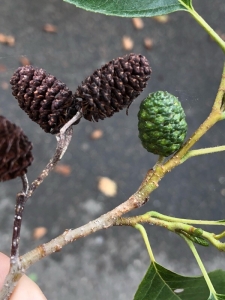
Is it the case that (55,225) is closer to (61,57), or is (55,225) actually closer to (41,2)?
(61,57)

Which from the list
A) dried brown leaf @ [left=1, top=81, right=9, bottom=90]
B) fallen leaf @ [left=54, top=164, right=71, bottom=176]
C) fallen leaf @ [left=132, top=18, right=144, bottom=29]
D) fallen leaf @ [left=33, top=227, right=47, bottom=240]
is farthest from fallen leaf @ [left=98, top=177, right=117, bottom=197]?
fallen leaf @ [left=132, top=18, right=144, bottom=29]

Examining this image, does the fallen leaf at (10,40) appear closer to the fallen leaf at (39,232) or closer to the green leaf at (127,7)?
the fallen leaf at (39,232)

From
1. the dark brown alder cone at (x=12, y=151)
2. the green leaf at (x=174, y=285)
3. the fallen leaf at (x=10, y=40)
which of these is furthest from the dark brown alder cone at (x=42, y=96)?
the fallen leaf at (x=10, y=40)

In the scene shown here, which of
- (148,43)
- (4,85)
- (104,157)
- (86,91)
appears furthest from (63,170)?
(86,91)

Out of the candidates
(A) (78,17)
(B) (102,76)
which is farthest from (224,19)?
(B) (102,76)

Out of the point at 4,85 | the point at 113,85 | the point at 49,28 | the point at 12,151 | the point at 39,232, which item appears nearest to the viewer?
the point at 12,151

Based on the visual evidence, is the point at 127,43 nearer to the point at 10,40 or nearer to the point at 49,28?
the point at 49,28

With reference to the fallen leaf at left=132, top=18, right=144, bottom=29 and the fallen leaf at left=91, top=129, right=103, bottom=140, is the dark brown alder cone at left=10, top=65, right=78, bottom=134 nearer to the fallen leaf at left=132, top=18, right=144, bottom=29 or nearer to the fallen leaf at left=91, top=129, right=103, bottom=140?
the fallen leaf at left=91, top=129, right=103, bottom=140
